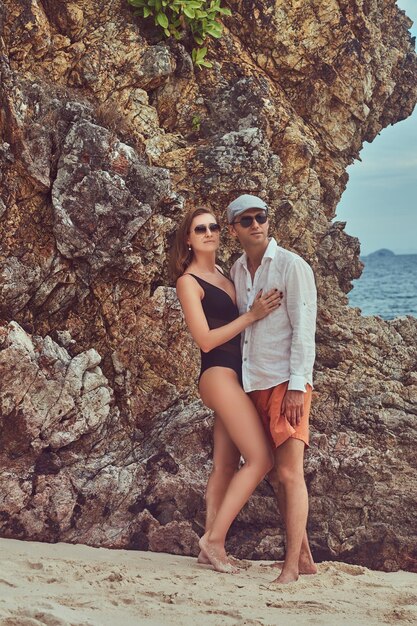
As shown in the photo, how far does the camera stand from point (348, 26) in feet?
27.9

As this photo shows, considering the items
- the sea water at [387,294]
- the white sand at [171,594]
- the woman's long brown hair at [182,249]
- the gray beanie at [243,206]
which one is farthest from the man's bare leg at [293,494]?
the sea water at [387,294]

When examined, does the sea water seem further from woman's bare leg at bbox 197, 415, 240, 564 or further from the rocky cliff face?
woman's bare leg at bbox 197, 415, 240, 564

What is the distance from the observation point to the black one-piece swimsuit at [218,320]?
5688 millimetres

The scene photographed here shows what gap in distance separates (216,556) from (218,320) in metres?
1.72

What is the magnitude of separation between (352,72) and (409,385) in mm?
3587

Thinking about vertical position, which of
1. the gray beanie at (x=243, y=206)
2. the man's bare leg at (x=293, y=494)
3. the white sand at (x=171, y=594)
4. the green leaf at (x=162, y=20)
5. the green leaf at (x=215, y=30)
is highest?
the green leaf at (x=215, y=30)

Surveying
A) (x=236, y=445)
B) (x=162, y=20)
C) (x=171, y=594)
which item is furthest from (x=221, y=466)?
(x=162, y=20)

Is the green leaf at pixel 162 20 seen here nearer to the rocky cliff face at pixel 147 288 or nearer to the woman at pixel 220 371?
the rocky cliff face at pixel 147 288

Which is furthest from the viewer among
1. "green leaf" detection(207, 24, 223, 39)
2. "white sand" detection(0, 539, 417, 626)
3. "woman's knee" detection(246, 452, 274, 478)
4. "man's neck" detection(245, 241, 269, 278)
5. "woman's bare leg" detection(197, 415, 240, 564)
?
"green leaf" detection(207, 24, 223, 39)

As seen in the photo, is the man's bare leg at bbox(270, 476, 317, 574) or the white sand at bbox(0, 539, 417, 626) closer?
the white sand at bbox(0, 539, 417, 626)

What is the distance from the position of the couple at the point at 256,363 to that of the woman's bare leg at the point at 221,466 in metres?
0.01

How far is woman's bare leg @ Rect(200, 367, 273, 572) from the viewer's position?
545 cm

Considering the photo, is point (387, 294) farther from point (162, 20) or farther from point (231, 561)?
point (231, 561)

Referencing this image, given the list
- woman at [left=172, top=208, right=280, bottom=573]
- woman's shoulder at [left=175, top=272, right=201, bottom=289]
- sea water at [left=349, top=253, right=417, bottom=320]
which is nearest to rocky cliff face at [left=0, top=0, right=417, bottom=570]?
woman at [left=172, top=208, right=280, bottom=573]
